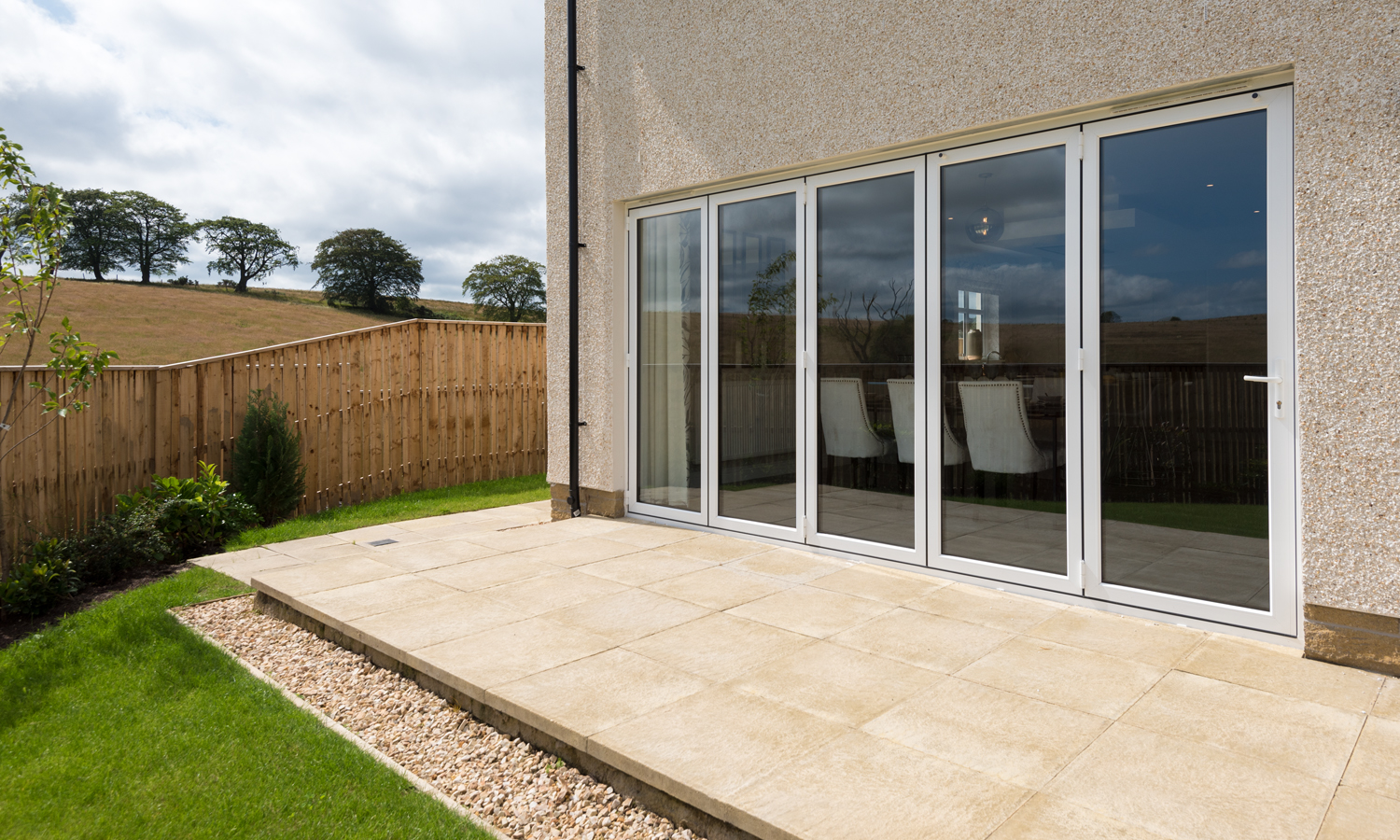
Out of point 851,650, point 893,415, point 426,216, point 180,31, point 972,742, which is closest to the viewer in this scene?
point 972,742

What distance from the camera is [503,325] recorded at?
1030 centimetres

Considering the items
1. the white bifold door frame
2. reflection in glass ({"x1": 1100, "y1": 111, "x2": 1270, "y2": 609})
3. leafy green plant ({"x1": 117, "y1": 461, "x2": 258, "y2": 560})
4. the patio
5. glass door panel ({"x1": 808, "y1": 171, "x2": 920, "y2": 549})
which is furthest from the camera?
leafy green plant ({"x1": 117, "y1": 461, "x2": 258, "y2": 560})

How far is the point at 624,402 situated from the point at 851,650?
11.5 ft

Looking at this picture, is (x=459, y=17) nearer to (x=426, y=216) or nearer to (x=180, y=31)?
(x=180, y=31)

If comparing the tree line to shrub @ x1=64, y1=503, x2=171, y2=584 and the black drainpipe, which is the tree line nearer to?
shrub @ x1=64, y1=503, x2=171, y2=584

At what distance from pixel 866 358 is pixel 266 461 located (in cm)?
581

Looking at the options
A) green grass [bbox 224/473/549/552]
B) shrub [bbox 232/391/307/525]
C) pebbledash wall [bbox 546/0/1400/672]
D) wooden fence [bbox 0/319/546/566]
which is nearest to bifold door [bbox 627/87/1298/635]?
pebbledash wall [bbox 546/0/1400/672]

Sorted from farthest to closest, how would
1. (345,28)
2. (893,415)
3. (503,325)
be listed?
(345,28)
(503,325)
(893,415)

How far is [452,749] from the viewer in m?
2.94

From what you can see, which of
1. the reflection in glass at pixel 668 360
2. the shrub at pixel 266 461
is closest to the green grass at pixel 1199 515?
the reflection in glass at pixel 668 360

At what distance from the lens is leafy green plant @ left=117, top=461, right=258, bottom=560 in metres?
6.36

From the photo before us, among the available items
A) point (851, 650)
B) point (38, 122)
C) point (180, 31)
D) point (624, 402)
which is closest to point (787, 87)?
point (624, 402)

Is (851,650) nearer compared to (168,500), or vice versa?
(851,650)

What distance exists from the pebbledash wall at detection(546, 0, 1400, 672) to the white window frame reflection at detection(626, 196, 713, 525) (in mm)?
89
